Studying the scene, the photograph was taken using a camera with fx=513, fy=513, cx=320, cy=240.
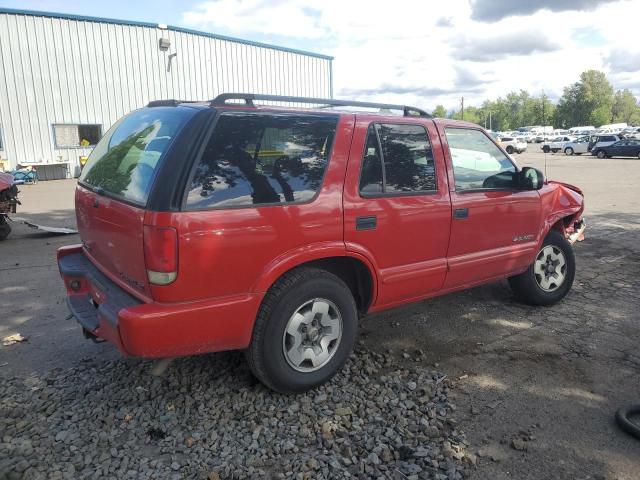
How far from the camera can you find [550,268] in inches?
197

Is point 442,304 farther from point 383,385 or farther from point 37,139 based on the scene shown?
point 37,139

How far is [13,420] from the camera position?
3.07 metres

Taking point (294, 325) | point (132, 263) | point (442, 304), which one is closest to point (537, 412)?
point (294, 325)

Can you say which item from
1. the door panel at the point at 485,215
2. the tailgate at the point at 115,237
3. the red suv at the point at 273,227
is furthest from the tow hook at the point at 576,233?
the tailgate at the point at 115,237

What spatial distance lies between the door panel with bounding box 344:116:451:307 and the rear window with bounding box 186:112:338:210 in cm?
26

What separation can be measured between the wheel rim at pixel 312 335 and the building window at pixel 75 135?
21.7 m

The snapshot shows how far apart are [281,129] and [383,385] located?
1.82 m

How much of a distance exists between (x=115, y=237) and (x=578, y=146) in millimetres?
43909

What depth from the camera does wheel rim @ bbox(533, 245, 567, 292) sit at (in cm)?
494

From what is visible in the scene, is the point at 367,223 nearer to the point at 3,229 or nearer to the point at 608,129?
the point at 3,229

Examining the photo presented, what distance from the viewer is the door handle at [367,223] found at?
3.39m

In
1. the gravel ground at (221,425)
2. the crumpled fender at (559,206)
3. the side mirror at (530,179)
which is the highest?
the side mirror at (530,179)

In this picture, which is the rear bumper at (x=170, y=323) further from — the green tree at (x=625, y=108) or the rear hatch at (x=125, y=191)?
the green tree at (x=625, y=108)

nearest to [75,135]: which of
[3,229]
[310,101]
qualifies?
[3,229]
